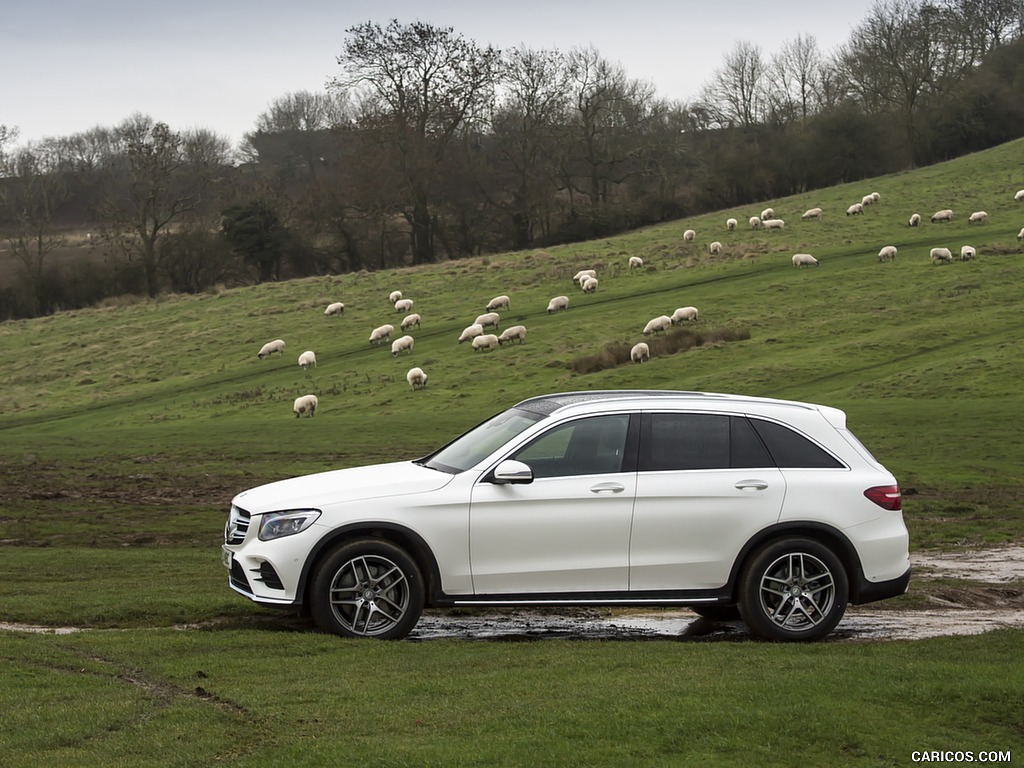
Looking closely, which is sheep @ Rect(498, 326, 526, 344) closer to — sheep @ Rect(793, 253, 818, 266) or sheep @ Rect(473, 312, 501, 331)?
sheep @ Rect(473, 312, 501, 331)

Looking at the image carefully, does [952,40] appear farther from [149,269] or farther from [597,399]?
[597,399]

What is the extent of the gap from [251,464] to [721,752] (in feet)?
78.0

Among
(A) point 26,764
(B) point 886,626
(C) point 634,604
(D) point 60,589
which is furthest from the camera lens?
(D) point 60,589

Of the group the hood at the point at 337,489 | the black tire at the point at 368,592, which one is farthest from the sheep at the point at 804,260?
the black tire at the point at 368,592

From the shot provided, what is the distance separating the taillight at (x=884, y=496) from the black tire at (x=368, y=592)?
4008mm

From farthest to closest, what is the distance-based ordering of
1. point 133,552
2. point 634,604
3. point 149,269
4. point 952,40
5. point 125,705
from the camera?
point 952,40 < point 149,269 < point 133,552 < point 634,604 < point 125,705

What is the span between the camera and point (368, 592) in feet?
33.1

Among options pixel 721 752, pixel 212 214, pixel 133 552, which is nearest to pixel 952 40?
pixel 212 214

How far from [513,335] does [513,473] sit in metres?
37.6

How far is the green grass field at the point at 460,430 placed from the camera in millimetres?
7062

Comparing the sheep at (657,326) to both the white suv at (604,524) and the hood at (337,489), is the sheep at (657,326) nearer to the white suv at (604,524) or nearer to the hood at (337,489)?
the white suv at (604,524)

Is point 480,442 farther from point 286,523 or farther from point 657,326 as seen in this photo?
point 657,326

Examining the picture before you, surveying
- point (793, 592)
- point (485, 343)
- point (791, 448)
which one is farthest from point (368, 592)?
point (485, 343)

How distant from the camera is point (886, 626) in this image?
448 inches
